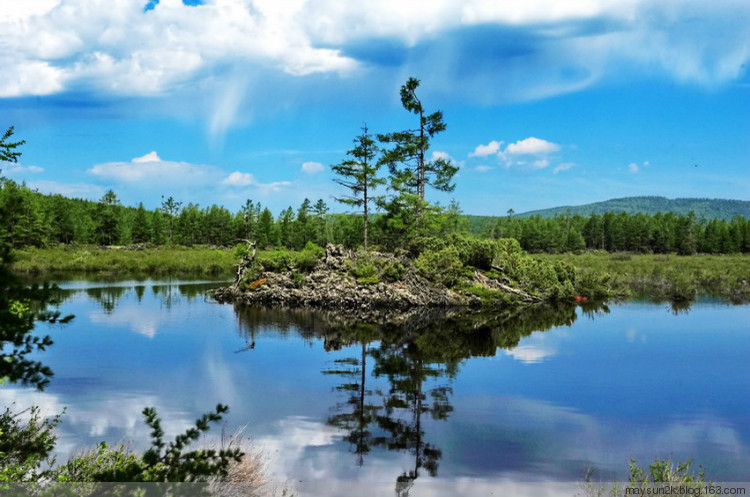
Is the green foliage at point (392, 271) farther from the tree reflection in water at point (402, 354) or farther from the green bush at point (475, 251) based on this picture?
the green bush at point (475, 251)

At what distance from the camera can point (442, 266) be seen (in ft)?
103

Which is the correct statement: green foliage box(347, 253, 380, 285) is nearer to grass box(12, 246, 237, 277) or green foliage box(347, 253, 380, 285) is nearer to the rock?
the rock

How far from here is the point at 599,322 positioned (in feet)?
80.3

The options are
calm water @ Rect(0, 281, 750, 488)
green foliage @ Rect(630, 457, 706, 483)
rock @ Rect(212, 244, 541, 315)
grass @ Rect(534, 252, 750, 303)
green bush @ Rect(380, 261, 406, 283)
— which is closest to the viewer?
green foliage @ Rect(630, 457, 706, 483)

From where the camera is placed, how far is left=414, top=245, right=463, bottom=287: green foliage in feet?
101

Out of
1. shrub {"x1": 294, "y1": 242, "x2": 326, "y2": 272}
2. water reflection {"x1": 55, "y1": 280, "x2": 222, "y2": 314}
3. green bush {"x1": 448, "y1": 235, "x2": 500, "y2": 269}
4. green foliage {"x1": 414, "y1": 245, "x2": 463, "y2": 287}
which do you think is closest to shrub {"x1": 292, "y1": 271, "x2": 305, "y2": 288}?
shrub {"x1": 294, "y1": 242, "x2": 326, "y2": 272}

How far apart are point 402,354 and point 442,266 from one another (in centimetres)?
1486

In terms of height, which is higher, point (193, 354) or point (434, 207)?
point (434, 207)

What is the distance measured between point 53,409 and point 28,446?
5057 millimetres

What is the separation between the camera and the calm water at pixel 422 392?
9344mm

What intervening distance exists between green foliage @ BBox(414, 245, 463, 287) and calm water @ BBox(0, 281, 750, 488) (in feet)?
24.3

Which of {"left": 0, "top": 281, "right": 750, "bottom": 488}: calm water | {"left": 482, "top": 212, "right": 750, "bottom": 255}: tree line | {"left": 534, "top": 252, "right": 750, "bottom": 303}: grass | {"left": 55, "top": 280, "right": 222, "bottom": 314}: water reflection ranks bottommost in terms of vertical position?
{"left": 0, "top": 281, "right": 750, "bottom": 488}: calm water

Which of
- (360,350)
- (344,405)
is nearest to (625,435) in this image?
(344,405)

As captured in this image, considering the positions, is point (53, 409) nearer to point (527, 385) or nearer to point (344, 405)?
point (344, 405)
